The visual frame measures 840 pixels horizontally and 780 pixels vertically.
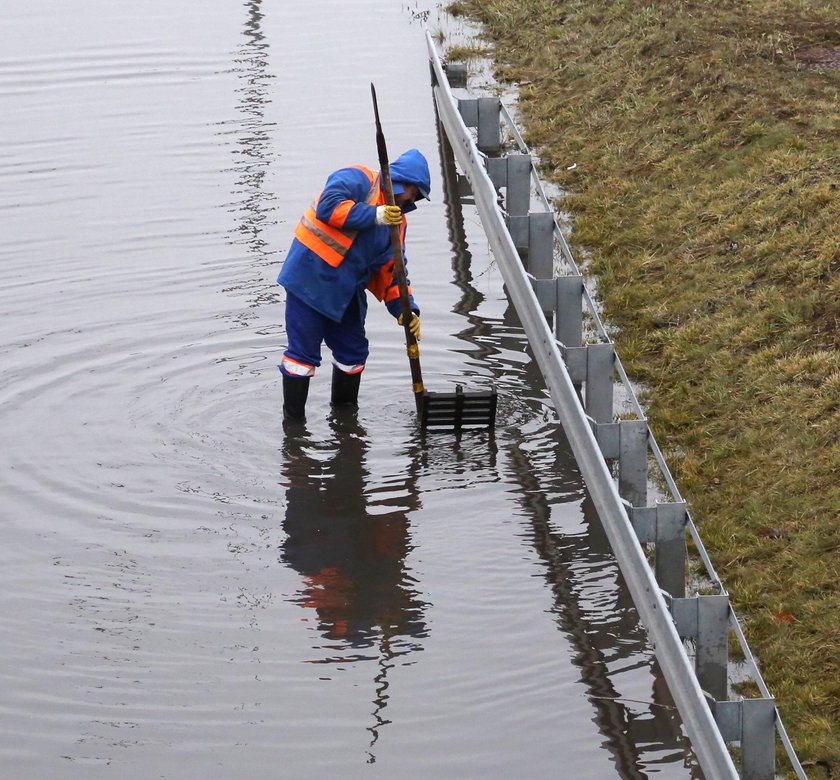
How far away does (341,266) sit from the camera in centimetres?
900

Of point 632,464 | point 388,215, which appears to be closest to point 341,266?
point 388,215

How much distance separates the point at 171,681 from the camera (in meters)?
6.65

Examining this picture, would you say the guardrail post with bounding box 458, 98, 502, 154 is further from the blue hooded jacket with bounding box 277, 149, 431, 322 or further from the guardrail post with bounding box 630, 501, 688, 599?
the guardrail post with bounding box 630, 501, 688, 599

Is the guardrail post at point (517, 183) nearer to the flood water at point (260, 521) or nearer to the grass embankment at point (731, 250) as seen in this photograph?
the grass embankment at point (731, 250)

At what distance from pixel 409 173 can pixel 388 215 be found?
0.38m

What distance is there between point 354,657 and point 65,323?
5.10m

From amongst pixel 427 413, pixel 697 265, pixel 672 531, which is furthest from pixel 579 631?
pixel 697 265

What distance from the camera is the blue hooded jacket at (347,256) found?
880 centimetres

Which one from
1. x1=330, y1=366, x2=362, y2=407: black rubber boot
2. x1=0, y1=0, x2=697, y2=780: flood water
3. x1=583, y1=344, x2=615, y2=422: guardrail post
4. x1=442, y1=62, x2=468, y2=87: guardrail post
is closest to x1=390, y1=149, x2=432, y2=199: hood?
x1=330, y1=366, x2=362, y2=407: black rubber boot

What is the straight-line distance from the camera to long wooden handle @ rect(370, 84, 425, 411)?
8625 mm

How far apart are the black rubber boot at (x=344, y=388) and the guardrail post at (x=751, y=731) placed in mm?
4677

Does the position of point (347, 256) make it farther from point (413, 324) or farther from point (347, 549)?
point (347, 549)

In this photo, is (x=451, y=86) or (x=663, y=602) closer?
(x=663, y=602)

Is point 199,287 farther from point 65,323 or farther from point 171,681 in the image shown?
point 171,681
